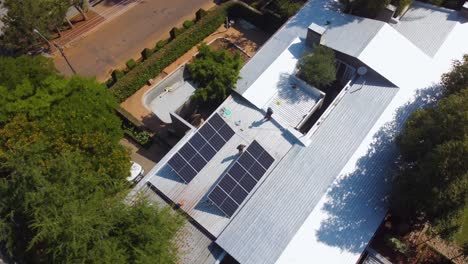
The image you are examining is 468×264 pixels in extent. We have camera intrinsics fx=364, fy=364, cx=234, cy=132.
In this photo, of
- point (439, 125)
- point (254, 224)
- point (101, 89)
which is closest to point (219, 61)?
point (101, 89)

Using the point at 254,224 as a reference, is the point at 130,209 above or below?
below

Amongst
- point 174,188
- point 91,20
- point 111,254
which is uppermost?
point 91,20

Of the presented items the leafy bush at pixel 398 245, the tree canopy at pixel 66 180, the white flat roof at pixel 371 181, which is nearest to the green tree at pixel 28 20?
the tree canopy at pixel 66 180

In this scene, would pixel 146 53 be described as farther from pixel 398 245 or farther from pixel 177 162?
pixel 398 245

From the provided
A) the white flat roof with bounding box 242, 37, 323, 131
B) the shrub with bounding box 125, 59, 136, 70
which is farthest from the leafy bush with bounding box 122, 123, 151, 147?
the white flat roof with bounding box 242, 37, 323, 131

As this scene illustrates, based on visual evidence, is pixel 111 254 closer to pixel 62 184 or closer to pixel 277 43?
pixel 62 184

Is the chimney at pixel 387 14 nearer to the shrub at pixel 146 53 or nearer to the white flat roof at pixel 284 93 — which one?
the white flat roof at pixel 284 93

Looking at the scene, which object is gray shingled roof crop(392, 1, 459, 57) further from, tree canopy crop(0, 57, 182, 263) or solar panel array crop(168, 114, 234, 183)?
tree canopy crop(0, 57, 182, 263)
